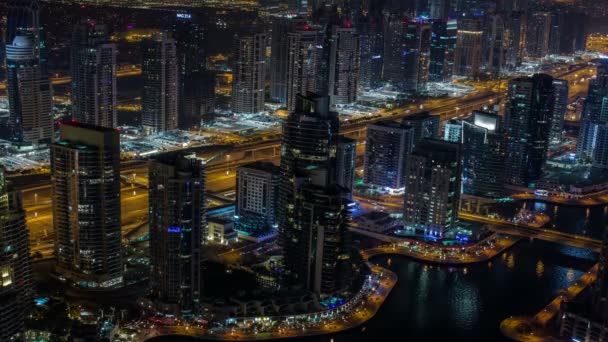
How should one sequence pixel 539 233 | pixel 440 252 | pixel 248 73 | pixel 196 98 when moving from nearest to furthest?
pixel 440 252, pixel 539 233, pixel 196 98, pixel 248 73

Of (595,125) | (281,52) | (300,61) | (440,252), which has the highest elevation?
(281,52)

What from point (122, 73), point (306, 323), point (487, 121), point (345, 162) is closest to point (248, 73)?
point (122, 73)

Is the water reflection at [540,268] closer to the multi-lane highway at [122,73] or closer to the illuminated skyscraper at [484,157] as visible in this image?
the illuminated skyscraper at [484,157]

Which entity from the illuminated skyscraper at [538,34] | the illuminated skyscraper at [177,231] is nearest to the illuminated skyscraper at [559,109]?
the illuminated skyscraper at [177,231]

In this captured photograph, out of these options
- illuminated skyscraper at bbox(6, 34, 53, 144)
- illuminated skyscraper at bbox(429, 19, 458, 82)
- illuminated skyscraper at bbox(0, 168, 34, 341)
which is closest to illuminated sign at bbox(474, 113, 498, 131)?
illuminated skyscraper at bbox(6, 34, 53, 144)

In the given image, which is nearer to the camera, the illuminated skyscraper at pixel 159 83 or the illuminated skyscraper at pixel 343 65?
the illuminated skyscraper at pixel 159 83

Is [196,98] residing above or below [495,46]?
below

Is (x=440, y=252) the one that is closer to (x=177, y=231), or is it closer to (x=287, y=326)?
(x=287, y=326)
